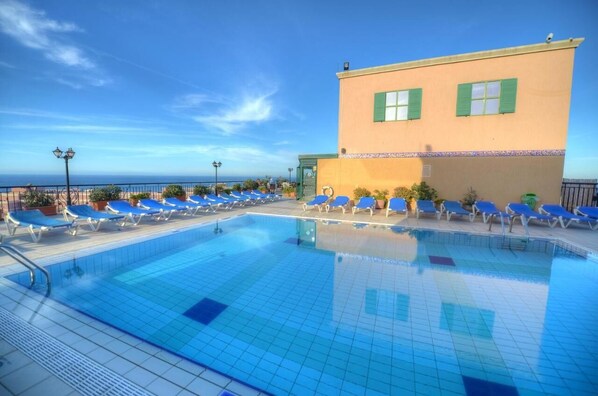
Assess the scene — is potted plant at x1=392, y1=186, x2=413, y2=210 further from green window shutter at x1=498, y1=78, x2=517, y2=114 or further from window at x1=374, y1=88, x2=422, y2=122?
green window shutter at x1=498, y1=78, x2=517, y2=114

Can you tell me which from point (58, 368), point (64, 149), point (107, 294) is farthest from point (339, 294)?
point (64, 149)

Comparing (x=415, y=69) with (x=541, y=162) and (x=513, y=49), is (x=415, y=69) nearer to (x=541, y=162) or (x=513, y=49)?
(x=513, y=49)

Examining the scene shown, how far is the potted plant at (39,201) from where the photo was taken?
7004 mm

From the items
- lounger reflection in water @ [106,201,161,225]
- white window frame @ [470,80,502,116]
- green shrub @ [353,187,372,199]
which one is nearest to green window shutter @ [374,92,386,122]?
green shrub @ [353,187,372,199]

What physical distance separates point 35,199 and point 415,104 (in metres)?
13.3

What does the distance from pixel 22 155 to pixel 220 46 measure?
64.9ft

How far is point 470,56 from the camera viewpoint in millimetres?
9242

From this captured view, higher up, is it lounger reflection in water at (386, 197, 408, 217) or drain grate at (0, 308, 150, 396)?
lounger reflection in water at (386, 197, 408, 217)

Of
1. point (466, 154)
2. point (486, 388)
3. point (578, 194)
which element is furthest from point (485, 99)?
point (486, 388)

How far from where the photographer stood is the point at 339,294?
11.8 feet

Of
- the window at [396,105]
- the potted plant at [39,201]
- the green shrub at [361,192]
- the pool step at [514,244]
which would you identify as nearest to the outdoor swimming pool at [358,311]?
the pool step at [514,244]

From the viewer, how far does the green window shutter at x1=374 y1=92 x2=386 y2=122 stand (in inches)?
418

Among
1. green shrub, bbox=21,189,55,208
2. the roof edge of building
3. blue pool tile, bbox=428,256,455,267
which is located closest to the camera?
blue pool tile, bbox=428,256,455,267

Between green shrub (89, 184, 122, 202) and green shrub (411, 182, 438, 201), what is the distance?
11.1 meters
